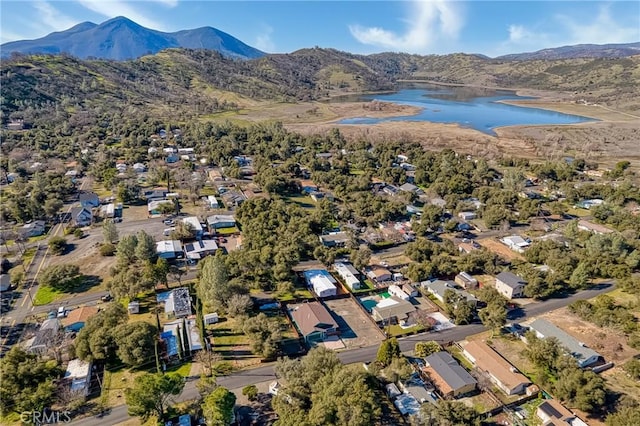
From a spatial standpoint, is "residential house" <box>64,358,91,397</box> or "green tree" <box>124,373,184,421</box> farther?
"residential house" <box>64,358,91,397</box>

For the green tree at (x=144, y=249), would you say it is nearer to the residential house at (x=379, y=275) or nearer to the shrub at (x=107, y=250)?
the shrub at (x=107, y=250)

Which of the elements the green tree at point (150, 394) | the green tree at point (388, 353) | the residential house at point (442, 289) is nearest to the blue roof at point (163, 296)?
the green tree at point (150, 394)

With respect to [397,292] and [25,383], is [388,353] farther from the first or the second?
[25,383]

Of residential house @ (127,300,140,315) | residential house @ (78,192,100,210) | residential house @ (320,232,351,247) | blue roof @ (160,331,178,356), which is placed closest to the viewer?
blue roof @ (160,331,178,356)

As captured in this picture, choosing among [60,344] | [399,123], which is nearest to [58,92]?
[399,123]

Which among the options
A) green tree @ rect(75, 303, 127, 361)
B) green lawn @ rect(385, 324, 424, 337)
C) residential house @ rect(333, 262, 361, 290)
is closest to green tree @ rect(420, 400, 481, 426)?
green lawn @ rect(385, 324, 424, 337)

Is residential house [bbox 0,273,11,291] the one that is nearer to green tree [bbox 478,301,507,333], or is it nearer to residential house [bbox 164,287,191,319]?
residential house [bbox 164,287,191,319]
